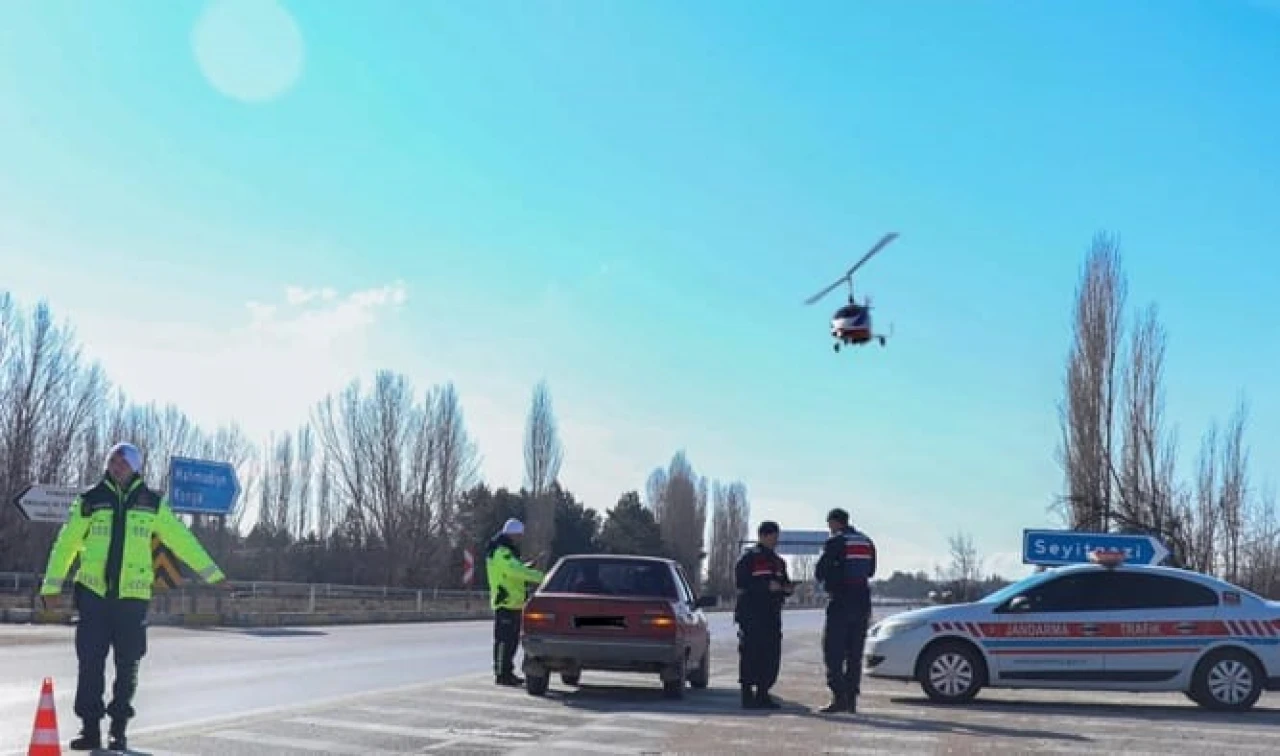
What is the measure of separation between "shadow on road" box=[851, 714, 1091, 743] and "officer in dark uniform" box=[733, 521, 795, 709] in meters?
1.05

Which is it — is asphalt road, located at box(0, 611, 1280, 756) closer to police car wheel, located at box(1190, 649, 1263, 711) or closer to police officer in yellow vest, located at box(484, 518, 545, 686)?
police car wheel, located at box(1190, 649, 1263, 711)

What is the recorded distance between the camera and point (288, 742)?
984 cm

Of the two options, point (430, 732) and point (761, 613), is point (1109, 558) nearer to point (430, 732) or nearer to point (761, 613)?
point (761, 613)

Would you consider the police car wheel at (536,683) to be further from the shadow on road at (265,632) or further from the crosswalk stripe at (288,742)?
the shadow on road at (265,632)

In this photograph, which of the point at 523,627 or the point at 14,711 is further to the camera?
the point at 523,627

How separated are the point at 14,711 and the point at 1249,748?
989 centimetres

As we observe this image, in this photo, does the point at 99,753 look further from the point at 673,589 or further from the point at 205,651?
the point at 205,651

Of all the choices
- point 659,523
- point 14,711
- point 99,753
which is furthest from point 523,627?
point 659,523

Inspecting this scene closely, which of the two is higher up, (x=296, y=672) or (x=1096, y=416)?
(x=1096, y=416)

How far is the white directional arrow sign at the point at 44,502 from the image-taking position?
30234 millimetres

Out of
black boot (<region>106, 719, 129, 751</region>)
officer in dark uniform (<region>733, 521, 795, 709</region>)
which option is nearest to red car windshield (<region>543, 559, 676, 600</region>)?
officer in dark uniform (<region>733, 521, 795, 709</region>)

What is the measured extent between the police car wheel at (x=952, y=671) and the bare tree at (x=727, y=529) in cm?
7873

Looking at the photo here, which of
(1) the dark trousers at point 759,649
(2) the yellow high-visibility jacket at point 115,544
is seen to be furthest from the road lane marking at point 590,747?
(1) the dark trousers at point 759,649

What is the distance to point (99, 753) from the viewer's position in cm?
892
